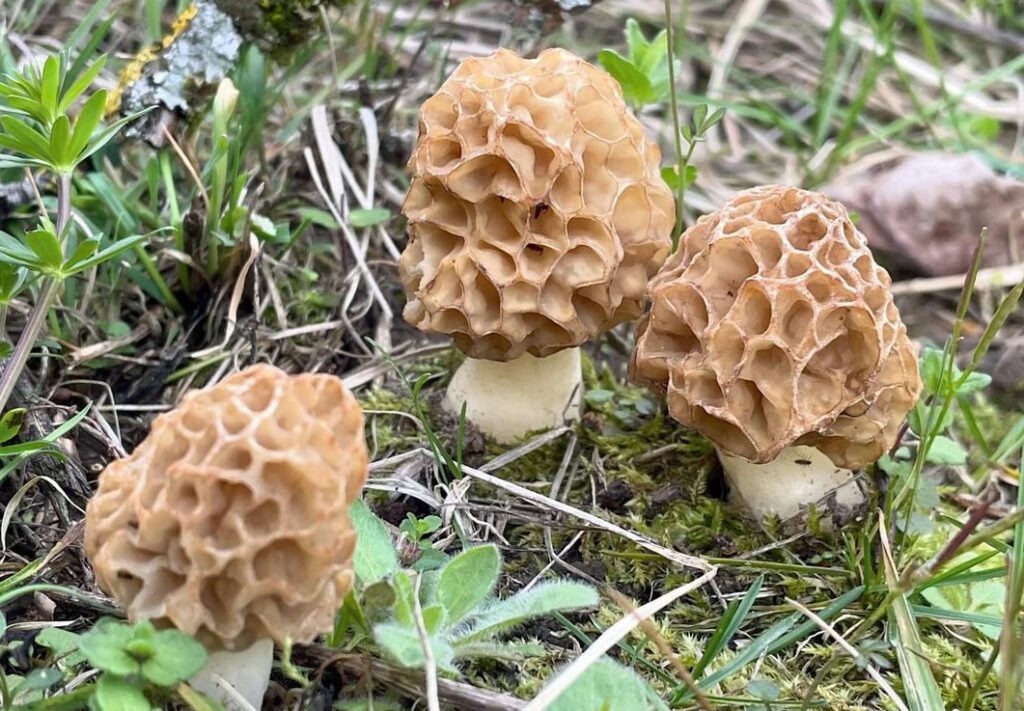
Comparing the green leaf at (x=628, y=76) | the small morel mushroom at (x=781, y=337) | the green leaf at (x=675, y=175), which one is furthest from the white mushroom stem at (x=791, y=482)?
the green leaf at (x=628, y=76)

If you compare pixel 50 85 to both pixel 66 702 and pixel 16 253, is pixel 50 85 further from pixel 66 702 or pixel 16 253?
pixel 66 702

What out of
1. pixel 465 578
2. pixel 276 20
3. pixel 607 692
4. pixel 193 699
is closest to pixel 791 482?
pixel 607 692

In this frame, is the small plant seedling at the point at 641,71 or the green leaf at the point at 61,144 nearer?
the green leaf at the point at 61,144

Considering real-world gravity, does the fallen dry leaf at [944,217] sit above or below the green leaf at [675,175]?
below

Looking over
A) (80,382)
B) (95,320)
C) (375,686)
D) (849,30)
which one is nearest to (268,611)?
(375,686)

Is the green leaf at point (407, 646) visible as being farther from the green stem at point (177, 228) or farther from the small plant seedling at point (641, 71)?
the small plant seedling at point (641, 71)

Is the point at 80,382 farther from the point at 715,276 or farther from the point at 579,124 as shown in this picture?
the point at 715,276
